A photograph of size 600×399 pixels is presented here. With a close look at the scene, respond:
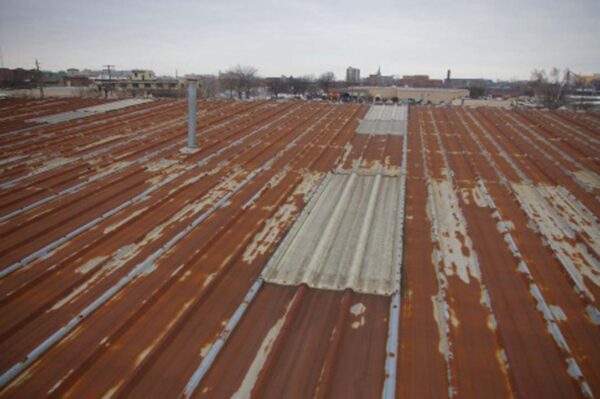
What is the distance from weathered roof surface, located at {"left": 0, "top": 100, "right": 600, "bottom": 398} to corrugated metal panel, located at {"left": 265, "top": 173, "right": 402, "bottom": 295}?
3cm

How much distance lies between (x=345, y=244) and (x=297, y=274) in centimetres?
91

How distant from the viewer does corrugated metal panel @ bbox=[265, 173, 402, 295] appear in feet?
12.9

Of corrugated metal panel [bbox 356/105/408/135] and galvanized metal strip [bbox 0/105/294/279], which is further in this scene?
corrugated metal panel [bbox 356/105/408/135]

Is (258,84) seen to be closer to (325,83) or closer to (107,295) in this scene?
(325,83)

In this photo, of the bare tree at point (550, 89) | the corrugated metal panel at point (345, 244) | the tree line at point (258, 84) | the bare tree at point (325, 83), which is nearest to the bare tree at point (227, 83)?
the tree line at point (258, 84)

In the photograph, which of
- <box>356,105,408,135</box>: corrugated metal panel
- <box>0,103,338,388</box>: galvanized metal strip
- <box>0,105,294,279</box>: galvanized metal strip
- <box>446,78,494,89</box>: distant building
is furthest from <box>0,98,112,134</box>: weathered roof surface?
<box>446,78,494,89</box>: distant building

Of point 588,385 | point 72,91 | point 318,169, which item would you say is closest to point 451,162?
point 318,169

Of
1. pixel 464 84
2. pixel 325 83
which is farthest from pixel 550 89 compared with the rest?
pixel 464 84

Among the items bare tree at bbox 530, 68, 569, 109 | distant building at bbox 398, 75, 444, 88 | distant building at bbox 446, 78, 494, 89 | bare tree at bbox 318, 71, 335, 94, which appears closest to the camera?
bare tree at bbox 530, 68, 569, 109

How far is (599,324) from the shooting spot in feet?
10.7

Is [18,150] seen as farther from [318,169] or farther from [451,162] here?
[451,162]

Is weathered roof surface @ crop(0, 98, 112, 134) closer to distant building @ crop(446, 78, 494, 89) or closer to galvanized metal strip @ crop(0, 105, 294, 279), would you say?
galvanized metal strip @ crop(0, 105, 294, 279)

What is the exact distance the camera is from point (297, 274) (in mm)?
4016

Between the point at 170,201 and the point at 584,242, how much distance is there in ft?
18.9
